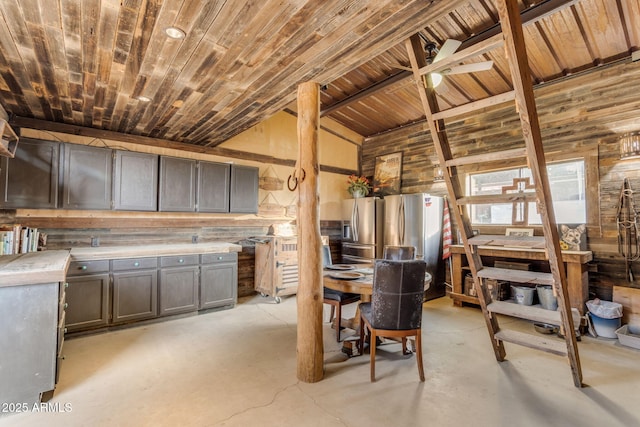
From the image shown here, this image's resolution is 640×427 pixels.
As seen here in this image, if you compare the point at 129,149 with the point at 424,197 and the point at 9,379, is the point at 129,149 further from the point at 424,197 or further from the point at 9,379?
the point at 424,197

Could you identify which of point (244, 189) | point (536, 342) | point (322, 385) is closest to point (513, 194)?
point (536, 342)

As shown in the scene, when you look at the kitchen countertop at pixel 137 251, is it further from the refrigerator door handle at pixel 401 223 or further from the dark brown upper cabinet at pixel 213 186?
the refrigerator door handle at pixel 401 223

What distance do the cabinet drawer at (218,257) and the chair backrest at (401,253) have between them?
2205 millimetres

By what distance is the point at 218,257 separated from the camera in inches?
172

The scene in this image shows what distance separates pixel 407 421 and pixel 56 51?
142 inches

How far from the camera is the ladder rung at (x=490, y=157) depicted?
6.56 feet

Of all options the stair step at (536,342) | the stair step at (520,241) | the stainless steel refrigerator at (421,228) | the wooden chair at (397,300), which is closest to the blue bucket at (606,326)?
the stair step at (536,342)

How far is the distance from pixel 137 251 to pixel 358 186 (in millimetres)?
4071

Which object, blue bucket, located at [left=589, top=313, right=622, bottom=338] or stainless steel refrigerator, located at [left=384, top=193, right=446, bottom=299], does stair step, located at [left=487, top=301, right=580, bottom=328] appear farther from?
stainless steel refrigerator, located at [left=384, top=193, right=446, bottom=299]

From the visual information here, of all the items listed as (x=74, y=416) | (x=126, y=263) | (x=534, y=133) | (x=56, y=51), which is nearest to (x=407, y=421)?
(x=534, y=133)

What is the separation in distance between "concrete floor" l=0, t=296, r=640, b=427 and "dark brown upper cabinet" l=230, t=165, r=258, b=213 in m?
1.99

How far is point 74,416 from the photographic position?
2115 millimetres

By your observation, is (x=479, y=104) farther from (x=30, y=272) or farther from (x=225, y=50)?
(x=30, y=272)

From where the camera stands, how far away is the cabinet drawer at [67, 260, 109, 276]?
3363 mm
